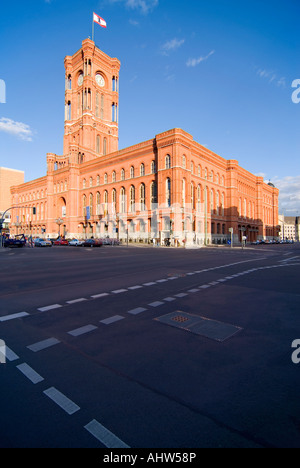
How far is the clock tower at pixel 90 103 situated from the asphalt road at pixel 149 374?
66603 millimetres

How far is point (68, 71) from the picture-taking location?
76125 mm

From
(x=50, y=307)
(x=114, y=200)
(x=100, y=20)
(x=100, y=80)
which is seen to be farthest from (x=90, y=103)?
(x=50, y=307)

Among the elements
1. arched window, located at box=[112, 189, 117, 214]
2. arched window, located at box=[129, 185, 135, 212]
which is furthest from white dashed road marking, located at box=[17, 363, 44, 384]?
arched window, located at box=[112, 189, 117, 214]

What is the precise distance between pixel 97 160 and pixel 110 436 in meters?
61.3

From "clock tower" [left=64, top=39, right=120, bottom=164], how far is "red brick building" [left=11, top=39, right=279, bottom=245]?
0.27 metres

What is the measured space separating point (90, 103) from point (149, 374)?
258 feet

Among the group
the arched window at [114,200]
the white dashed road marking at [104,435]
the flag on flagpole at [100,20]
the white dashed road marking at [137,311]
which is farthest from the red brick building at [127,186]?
the white dashed road marking at [104,435]

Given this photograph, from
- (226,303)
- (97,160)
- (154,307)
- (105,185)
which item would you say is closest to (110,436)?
(154,307)

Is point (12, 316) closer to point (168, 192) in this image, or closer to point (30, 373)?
point (30, 373)

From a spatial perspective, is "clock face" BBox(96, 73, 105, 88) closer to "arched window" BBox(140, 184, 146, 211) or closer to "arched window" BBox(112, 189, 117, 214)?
"arched window" BBox(112, 189, 117, 214)

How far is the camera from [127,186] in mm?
51812

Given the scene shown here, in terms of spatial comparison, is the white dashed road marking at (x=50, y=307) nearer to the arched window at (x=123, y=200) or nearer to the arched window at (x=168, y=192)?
the arched window at (x=168, y=192)

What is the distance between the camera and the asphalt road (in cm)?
204
